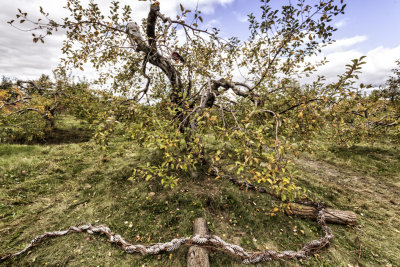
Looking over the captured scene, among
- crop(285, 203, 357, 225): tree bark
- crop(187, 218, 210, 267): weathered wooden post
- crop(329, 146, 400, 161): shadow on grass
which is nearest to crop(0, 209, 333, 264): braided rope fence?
crop(187, 218, 210, 267): weathered wooden post

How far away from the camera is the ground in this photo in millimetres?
3723

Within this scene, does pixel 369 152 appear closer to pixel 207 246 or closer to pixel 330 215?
pixel 330 215

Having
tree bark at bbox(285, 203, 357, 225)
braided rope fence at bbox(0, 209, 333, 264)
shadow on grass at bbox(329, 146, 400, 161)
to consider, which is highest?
shadow on grass at bbox(329, 146, 400, 161)

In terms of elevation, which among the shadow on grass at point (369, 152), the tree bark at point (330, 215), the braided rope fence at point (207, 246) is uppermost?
the shadow on grass at point (369, 152)

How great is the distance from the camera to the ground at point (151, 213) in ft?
12.2

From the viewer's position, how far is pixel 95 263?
11.3 feet

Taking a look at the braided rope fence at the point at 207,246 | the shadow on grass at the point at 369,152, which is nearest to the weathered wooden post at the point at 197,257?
the braided rope fence at the point at 207,246

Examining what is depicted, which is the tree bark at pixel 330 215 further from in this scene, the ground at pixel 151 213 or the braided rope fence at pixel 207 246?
the braided rope fence at pixel 207 246

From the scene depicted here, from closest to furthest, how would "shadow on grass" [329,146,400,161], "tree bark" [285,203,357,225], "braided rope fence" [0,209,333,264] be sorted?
"braided rope fence" [0,209,333,264]
"tree bark" [285,203,357,225]
"shadow on grass" [329,146,400,161]

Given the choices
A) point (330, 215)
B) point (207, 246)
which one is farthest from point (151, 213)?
point (330, 215)

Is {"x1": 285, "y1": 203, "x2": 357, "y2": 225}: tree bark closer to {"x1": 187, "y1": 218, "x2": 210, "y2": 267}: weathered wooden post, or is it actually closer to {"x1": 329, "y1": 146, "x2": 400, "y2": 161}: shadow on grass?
{"x1": 187, "y1": 218, "x2": 210, "y2": 267}: weathered wooden post

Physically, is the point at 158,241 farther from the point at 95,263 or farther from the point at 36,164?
the point at 36,164

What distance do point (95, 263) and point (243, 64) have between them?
7.06m

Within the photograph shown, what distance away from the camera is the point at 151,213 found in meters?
4.84
